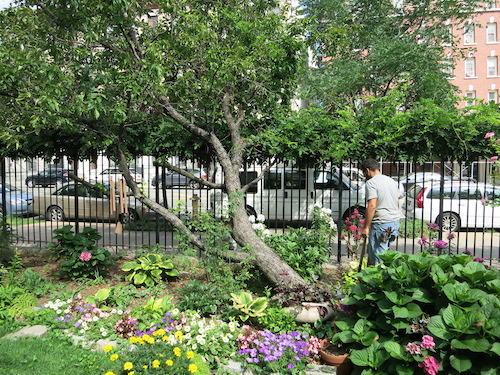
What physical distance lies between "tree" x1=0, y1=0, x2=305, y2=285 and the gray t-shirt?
1.35m

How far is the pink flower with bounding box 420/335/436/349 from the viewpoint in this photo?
2.94 metres

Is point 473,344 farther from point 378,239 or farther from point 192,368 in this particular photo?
point 378,239

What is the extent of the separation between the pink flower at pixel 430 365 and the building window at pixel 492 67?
4064 centimetres

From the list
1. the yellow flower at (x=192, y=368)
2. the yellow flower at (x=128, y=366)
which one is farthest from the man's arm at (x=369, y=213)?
the yellow flower at (x=128, y=366)

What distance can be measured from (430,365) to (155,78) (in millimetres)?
4312

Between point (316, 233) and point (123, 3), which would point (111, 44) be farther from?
point (316, 233)

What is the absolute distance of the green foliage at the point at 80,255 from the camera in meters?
5.79

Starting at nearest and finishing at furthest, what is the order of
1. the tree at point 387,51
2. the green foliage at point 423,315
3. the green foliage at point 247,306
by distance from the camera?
1. the green foliage at point 423,315
2. the green foliage at point 247,306
3. the tree at point 387,51

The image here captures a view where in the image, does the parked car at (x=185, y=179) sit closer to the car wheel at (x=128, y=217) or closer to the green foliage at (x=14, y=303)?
the car wheel at (x=128, y=217)

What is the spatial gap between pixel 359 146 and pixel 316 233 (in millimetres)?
1677

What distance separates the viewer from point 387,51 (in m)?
14.2

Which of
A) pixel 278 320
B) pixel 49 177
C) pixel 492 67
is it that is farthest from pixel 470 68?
pixel 278 320

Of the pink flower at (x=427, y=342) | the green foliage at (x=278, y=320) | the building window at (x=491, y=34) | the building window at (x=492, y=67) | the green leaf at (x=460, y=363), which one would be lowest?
the green foliage at (x=278, y=320)

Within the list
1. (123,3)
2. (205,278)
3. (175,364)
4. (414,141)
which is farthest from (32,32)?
(414,141)
